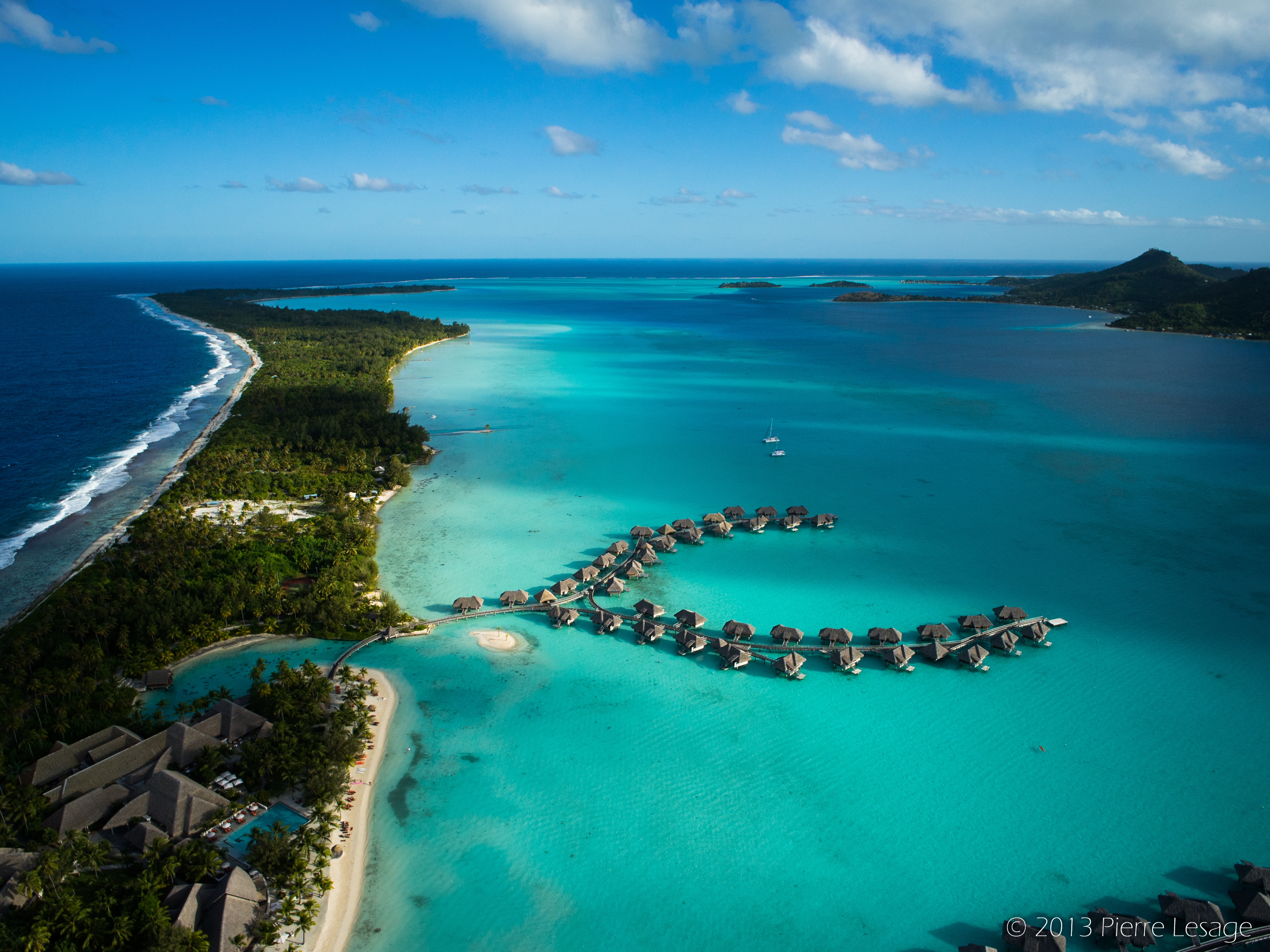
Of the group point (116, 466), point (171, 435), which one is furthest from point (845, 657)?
point (171, 435)

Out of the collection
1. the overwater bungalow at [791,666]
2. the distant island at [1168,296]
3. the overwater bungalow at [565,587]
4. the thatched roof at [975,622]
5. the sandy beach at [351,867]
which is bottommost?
the sandy beach at [351,867]

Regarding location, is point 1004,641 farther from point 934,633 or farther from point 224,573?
point 224,573

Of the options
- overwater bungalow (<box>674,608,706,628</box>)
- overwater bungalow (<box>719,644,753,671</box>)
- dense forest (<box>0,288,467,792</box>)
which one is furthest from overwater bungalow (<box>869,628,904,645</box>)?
dense forest (<box>0,288,467,792</box>)

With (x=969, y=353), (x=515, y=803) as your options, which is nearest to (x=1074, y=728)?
(x=515, y=803)

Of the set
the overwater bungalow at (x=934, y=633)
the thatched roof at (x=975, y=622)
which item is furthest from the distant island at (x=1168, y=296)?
the overwater bungalow at (x=934, y=633)

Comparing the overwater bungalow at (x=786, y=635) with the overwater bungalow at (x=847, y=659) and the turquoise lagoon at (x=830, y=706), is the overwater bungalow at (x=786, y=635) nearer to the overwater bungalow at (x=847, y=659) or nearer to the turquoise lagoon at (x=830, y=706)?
the turquoise lagoon at (x=830, y=706)
